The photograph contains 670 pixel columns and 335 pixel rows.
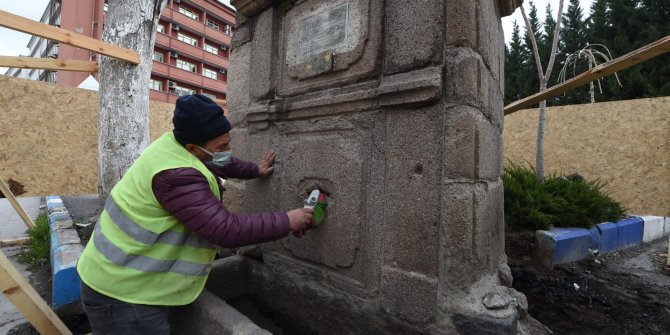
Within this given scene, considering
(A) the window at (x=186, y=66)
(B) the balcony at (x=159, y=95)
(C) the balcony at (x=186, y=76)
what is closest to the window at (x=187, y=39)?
(A) the window at (x=186, y=66)

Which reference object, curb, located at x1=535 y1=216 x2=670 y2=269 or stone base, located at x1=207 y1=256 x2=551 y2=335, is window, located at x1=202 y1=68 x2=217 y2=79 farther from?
curb, located at x1=535 y1=216 x2=670 y2=269

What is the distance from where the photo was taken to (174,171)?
1.48m

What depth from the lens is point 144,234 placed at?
4.99 feet

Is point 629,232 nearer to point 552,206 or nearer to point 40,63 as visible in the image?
point 552,206

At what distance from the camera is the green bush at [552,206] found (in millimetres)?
4168

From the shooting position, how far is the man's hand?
2463 mm

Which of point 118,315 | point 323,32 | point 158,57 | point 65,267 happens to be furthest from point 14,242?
point 158,57

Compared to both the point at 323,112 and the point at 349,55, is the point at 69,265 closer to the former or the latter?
the point at 323,112

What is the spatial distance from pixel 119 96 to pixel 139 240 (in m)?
3.95

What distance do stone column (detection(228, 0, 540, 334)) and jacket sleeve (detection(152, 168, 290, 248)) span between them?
2.38ft

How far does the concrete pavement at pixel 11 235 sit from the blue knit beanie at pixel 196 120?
227 cm

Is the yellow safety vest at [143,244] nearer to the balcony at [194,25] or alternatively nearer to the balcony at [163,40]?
the balcony at [194,25]

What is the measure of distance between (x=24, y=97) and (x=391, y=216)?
8.22m

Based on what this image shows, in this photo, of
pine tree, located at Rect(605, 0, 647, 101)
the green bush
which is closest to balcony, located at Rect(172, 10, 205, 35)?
pine tree, located at Rect(605, 0, 647, 101)
